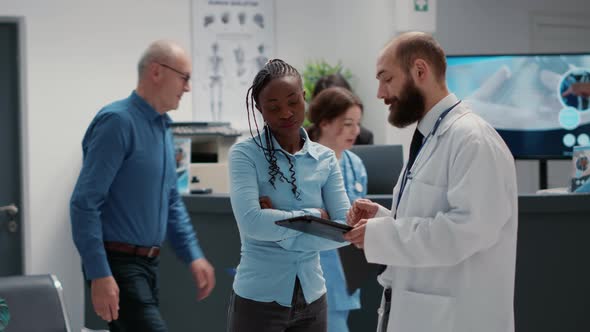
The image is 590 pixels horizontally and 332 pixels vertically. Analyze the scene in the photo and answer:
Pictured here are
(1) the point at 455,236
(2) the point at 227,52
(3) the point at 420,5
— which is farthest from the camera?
(2) the point at 227,52

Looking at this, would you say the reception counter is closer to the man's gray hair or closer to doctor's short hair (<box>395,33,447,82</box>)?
the man's gray hair

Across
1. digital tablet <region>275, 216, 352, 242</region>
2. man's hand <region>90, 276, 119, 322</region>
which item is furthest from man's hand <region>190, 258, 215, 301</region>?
digital tablet <region>275, 216, 352, 242</region>

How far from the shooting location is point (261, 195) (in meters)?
2.26

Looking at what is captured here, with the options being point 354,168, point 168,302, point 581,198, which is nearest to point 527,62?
point 581,198

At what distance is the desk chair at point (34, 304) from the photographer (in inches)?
97.4

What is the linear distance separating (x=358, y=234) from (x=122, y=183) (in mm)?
1094

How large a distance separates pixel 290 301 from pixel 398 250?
1.20ft

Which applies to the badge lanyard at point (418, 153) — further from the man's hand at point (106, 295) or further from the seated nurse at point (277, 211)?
the man's hand at point (106, 295)

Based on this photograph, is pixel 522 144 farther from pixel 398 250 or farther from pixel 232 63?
pixel 398 250

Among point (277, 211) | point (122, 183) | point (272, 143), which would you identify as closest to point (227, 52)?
point (122, 183)

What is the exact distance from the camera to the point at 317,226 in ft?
6.47

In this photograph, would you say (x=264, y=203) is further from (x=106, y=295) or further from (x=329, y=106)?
(x=329, y=106)

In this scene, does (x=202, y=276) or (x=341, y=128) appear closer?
(x=202, y=276)

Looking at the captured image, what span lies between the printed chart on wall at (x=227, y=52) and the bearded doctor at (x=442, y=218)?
15.2 feet
